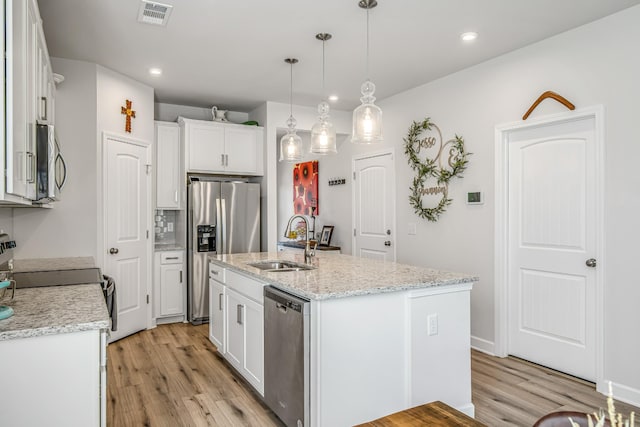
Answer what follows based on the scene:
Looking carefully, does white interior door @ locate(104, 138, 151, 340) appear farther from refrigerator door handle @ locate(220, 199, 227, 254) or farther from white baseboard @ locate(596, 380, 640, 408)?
white baseboard @ locate(596, 380, 640, 408)

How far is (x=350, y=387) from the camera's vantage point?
7.33 ft

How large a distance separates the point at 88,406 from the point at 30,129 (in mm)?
1171

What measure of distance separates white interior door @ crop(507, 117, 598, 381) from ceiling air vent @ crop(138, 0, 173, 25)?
2949 mm

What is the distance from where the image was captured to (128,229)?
14.2ft

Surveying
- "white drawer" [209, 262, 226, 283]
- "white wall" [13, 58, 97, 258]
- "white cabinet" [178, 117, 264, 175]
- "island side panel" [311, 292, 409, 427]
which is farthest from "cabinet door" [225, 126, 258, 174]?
"island side panel" [311, 292, 409, 427]

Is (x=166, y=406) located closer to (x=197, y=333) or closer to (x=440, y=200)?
(x=197, y=333)

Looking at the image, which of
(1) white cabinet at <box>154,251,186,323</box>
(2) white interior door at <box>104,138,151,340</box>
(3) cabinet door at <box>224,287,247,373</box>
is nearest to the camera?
(3) cabinet door at <box>224,287,247,373</box>

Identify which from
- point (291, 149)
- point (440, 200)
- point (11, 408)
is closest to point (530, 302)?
point (440, 200)

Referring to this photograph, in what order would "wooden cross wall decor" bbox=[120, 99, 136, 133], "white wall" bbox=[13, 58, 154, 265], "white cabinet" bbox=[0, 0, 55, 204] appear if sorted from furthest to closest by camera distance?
"wooden cross wall decor" bbox=[120, 99, 136, 133] < "white wall" bbox=[13, 58, 154, 265] < "white cabinet" bbox=[0, 0, 55, 204]

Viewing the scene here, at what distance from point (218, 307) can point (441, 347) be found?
6.34ft

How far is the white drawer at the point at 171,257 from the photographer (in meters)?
4.86

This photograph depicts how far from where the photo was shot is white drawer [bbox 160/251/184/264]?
16.0 feet

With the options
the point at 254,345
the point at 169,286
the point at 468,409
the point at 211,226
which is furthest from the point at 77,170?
the point at 468,409

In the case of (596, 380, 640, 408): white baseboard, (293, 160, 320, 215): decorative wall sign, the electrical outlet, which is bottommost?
(596, 380, 640, 408): white baseboard
